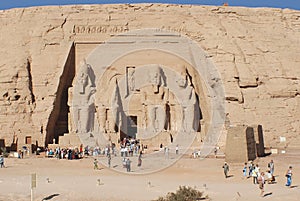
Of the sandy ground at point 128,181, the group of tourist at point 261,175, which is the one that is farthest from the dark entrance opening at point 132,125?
the group of tourist at point 261,175

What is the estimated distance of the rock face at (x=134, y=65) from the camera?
24.4 meters

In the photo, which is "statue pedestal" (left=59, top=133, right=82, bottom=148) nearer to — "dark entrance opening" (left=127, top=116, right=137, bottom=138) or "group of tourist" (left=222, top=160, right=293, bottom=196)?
"dark entrance opening" (left=127, top=116, right=137, bottom=138)

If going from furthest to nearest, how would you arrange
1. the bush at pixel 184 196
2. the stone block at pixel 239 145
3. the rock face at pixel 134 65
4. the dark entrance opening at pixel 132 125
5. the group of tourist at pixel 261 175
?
1. the dark entrance opening at pixel 132 125
2. the rock face at pixel 134 65
3. the stone block at pixel 239 145
4. the group of tourist at pixel 261 175
5. the bush at pixel 184 196

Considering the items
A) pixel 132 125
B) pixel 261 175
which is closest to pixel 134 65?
pixel 132 125

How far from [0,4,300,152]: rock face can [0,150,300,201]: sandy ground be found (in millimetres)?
3345

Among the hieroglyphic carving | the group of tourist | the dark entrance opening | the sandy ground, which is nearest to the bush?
the sandy ground

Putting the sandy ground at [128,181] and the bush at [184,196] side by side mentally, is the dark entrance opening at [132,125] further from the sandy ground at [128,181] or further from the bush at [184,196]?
the bush at [184,196]

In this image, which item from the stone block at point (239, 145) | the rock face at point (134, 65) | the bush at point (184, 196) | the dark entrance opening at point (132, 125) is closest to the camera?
the bush at point (184, 196)

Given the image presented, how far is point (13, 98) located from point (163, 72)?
7.40 metres

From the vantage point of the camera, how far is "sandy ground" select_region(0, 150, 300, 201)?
527 inches

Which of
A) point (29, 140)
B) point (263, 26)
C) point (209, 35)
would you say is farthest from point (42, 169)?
point (263, 26)

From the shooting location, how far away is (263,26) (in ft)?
87.7

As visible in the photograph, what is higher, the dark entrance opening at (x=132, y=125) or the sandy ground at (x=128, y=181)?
the dark entrance opening at (x=132, y=125)

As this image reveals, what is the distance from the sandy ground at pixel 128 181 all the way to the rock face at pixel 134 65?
3345 millimetres
